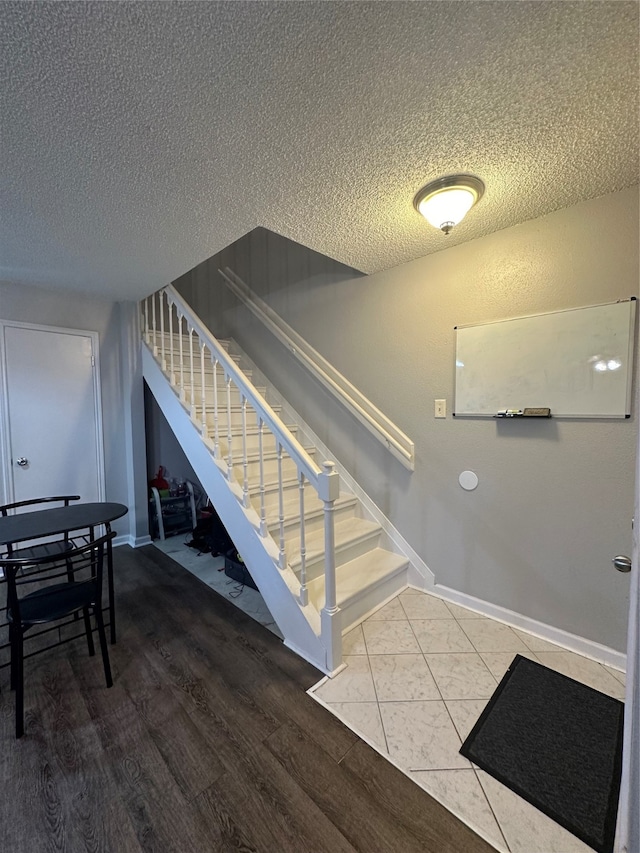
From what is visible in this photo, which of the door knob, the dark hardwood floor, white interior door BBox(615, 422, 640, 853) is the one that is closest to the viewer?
white interior door BBox(615, 422, 640, 853)

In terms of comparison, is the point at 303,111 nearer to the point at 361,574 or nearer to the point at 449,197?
the point at 449,197

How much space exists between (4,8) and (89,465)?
3.07 metres

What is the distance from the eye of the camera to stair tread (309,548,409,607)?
1.99 m

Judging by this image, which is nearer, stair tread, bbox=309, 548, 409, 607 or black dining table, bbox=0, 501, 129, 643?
black dining table, bbox=0, 501, 129, 643

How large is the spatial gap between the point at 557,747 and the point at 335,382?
7.85ft

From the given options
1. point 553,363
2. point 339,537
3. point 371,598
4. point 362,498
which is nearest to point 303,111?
point 553,363

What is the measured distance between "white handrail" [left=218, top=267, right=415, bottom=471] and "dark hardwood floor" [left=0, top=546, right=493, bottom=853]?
151cm

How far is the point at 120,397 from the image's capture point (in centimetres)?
332

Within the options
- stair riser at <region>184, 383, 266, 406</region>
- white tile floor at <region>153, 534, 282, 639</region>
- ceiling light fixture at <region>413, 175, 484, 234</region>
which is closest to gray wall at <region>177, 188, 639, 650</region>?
ceiling light fixture at <region>413, 175, 484, 234</region>

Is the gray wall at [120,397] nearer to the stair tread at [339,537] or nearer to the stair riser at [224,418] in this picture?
the stair riser at [224,418]

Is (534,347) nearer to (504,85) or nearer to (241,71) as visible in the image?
(504,85)

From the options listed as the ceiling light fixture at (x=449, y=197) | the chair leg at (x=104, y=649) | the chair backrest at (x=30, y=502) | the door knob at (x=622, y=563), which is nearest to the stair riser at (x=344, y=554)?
the chair leg at (x=104, y=649)

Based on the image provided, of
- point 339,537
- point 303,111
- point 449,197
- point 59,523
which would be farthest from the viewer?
point 339,537

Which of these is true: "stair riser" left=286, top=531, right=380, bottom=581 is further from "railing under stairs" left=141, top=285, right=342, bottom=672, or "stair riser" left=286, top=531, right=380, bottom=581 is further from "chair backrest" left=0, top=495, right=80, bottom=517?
"chair backrest" left=0, top=495, right=80, bottom=517
